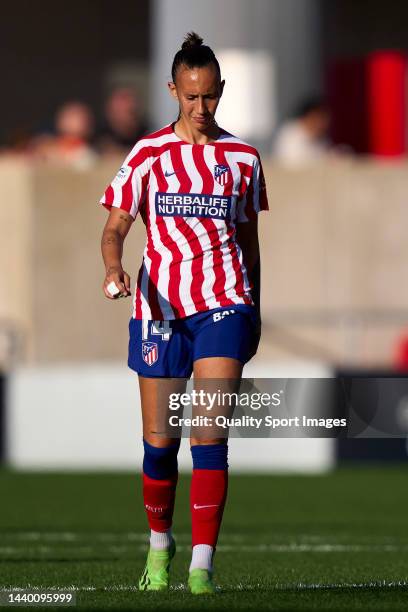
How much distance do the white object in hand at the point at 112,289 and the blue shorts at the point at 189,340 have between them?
487mm

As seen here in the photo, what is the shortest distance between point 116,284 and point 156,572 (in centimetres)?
121

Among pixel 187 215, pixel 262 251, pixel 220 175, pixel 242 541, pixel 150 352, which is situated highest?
pixel 220 175

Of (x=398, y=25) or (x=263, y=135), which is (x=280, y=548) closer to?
(x=263, y=135)

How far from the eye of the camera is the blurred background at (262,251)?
1700 centimetres

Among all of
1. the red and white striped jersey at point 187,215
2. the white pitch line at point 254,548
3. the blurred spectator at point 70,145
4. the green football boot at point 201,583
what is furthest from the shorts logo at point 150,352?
the blurred spectator at point 70,145

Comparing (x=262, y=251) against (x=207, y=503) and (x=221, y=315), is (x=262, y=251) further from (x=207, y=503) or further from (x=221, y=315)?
(x=207, y=503)

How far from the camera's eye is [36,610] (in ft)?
20.0

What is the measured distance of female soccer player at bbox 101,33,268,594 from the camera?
6.89 metres

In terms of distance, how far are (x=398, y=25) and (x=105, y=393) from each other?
36.7 feet

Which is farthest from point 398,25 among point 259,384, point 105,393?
point 259,384

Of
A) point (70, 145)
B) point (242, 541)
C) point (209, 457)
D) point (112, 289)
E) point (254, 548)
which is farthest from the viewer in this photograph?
point (70, 145)

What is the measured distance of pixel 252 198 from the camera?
23.2ft

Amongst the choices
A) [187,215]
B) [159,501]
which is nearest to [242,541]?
[159,501]

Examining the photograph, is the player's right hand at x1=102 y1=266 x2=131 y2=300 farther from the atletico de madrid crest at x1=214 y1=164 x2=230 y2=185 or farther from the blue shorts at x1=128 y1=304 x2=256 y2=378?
the atletico de madrid crest at x1=214 y1=164 x2=230 y2=185
